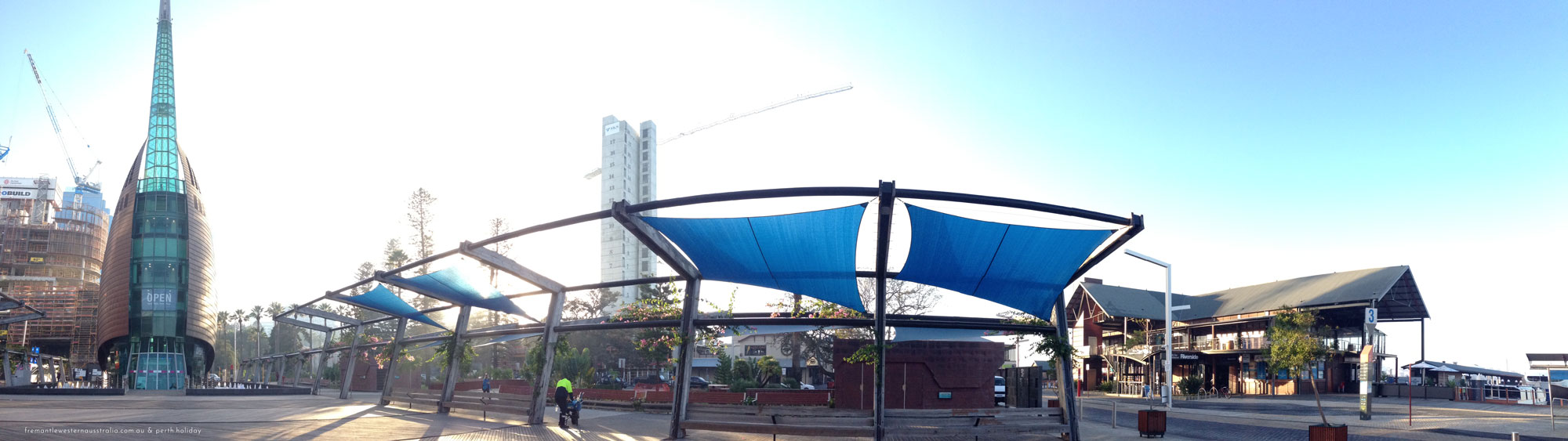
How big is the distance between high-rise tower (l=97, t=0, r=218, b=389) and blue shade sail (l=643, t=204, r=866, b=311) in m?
52.5

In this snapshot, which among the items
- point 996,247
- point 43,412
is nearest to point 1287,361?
point 996,247

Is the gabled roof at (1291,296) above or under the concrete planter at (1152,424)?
above

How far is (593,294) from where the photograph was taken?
238 feet

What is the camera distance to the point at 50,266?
284 feet

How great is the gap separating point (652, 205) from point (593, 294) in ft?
203

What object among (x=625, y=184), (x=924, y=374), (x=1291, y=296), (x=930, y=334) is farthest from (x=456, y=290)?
(x=625, y=184)

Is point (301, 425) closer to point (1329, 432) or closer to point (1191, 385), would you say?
point (1329, 432)

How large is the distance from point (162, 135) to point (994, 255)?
6089 cm

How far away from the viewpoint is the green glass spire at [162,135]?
53.9 m

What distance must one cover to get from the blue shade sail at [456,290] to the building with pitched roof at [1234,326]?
2884 centimetres

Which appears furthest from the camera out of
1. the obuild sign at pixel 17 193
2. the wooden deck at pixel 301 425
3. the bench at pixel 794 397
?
the obuild sign at pixel 17 193

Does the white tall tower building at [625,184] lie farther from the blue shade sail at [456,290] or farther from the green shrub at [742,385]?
the blue shade sail at [456,290]

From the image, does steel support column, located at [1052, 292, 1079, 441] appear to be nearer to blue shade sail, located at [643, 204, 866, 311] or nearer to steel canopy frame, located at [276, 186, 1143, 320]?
steel canopy frame, located at [276, 186, 1143, 320]

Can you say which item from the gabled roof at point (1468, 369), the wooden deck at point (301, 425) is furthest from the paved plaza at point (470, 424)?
the gabled roof at point (1468, 369)
